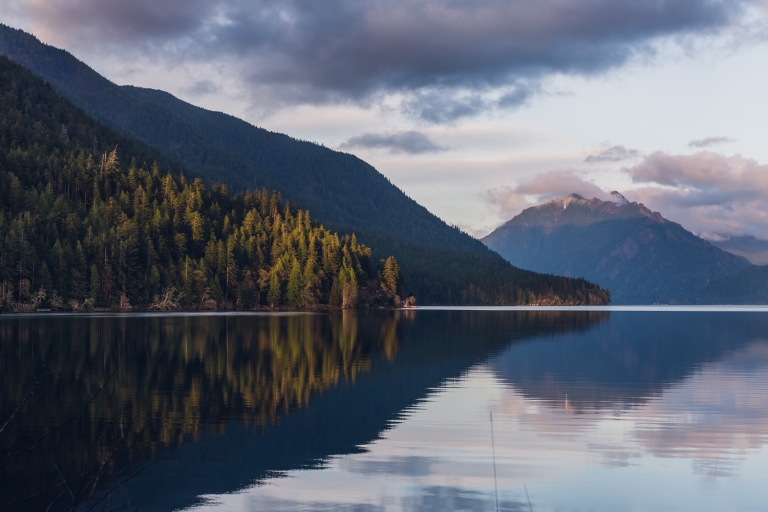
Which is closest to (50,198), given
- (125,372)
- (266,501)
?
(125,372)

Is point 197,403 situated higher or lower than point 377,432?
higher

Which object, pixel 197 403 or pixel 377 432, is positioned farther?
pixel 197 403

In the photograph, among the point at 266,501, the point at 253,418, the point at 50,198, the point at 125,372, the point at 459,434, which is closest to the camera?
the point at 266,501

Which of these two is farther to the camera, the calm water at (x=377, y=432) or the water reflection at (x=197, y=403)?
→ the water reflection at (x=197, y=403)

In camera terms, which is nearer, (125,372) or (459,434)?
(459,434)

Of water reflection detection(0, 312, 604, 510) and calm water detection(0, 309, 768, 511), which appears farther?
water reflection detection(0, 312, 604, 510)

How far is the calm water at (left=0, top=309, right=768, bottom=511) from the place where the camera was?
23.4 metres

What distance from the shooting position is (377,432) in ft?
108

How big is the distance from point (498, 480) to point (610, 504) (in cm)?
373

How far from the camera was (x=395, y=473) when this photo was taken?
85.4ft

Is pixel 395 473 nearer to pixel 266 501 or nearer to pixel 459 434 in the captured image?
pixel 266 501

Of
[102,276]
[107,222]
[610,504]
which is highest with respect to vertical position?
[107,222]

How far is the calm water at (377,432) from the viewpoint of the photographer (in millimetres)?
23375

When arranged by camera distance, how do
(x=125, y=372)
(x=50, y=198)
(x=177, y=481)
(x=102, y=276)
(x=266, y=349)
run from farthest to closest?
(x=50, y=198)
(x=102, y=276)
(x=266, y=349)
(x=125, y=372)
(x=177, y=481)
